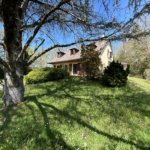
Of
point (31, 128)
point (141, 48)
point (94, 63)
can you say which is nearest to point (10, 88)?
point (31, 128)

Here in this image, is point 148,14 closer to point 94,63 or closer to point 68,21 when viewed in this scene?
point 68,21

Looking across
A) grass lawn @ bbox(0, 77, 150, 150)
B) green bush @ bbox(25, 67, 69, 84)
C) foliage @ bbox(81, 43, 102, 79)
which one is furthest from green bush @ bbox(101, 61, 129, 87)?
green bush @ bbox(25, 67, 69, 84)

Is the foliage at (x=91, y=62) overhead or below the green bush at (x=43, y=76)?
overhead

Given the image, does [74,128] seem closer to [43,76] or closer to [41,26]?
[41,26]

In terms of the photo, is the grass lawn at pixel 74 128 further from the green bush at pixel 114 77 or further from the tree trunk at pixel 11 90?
the green bush at pixel 114 77

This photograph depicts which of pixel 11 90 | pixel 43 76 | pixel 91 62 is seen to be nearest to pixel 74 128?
pixel 11 90

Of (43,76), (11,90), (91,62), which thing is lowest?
(11,90)

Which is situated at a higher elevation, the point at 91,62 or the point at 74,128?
the point at 91,62

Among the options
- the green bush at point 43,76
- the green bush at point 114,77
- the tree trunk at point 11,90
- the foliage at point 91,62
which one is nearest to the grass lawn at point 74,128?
the tree trunk at point 11,90

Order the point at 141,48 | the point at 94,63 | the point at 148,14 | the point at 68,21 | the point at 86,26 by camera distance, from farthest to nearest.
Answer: the point at 141,48, the point at 94,63, the point at 68,21, the point at 86,26, the point at 148,14

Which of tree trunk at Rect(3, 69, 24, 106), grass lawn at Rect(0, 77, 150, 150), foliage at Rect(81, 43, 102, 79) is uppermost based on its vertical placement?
foliage at Rect(81, 43, 102, 79)

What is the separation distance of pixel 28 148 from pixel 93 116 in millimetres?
1904

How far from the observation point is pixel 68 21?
4.21 metres

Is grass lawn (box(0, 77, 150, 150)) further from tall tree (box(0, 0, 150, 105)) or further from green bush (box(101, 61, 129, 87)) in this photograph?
green bush (box(101, 61, 129, 87))
